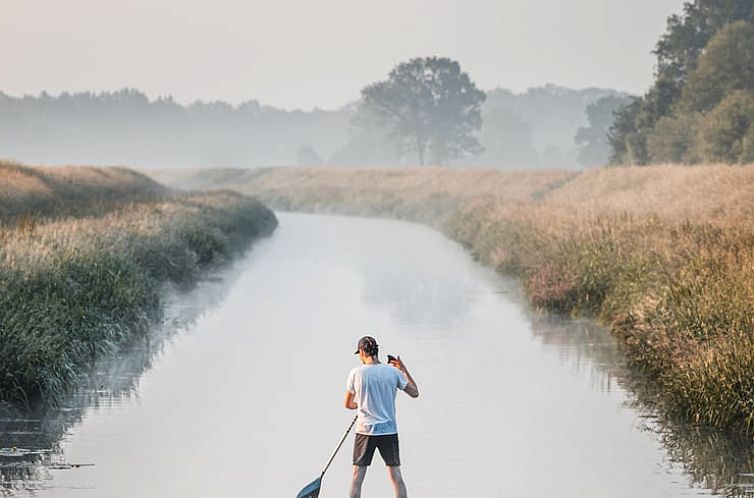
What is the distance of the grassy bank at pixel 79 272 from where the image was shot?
47.7 feet

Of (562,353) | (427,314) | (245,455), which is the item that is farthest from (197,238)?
(245,455)

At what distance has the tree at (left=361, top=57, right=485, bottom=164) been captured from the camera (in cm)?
13825

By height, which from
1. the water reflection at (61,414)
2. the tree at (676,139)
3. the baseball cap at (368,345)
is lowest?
the water reflection at (61,414)

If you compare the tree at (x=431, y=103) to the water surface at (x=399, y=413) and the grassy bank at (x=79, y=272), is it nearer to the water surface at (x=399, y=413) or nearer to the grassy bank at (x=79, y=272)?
the grassy bank at (x=79, y=272)

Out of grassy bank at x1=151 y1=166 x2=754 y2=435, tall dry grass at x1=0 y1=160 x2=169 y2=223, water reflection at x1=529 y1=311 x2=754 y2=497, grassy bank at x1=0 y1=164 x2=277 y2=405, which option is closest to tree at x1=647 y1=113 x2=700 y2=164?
grassy bank at x1=151 y1=166 x2=754 y2=435

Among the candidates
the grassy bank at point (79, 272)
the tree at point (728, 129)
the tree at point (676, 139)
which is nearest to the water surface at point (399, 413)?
the grassy bank at point (79, 272)

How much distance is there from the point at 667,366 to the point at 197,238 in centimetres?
2029

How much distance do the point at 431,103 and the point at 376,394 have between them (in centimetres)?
12915

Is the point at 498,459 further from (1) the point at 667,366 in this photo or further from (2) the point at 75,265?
(2) the point at 75,265

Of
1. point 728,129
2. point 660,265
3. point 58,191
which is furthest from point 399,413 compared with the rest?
point 728,129

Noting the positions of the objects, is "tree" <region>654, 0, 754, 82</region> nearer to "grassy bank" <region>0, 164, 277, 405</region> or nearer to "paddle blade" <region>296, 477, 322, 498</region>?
"grassy bank" <region>0, 164, 277, 405</region>

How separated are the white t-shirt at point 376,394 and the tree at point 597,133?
14145 cm

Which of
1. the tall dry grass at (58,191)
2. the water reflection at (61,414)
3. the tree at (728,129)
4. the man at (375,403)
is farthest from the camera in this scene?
the tree at (728,129)

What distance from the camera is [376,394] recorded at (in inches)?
376
